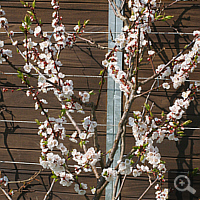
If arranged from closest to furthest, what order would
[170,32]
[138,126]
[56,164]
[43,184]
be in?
[56,164] < [138,126] < [170,32] < [43,184]

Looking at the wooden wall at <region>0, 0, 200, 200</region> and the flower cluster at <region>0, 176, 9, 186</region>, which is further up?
the wooden wall at <region>0, 0, 200, 200</region>

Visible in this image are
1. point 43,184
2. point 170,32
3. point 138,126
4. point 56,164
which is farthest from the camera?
point 43,184

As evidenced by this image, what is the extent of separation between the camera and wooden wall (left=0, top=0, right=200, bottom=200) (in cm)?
182

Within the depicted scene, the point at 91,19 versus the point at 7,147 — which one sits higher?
the point at 91,19

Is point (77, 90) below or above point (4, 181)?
above

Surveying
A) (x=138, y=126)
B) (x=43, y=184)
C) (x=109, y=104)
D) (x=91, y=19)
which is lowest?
(x=43, y=184)

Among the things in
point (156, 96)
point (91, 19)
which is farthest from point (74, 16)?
point (156, 96)

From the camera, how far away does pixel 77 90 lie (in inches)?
73.9

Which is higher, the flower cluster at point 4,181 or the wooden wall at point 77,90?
the wooden wall at point 77,90

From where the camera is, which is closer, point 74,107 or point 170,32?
point 74,107

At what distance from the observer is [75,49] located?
6.17 feet

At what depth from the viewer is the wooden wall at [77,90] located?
1821 mm

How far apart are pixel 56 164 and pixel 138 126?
0.47 m

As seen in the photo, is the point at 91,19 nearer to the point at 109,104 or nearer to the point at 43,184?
the point at 109,104
